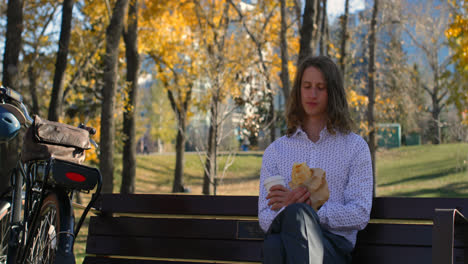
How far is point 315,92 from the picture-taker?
320 centimetres

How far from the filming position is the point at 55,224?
3.10 metres

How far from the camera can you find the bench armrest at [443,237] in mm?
2236

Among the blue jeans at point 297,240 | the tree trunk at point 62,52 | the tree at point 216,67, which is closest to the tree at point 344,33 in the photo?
the tree at point 216,67

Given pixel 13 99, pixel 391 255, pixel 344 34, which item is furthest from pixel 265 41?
pixel 391 255

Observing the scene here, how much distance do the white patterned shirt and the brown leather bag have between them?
1.17m

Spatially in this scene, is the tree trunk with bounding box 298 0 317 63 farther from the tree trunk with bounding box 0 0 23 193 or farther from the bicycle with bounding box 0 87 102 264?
the bicycle with bounding box 0 87 102 264

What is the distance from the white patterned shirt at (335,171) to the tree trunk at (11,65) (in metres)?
7.10

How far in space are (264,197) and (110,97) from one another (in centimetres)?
808

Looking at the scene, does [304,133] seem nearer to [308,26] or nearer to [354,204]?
[354,204]

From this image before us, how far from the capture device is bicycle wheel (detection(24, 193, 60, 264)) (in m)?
3.07

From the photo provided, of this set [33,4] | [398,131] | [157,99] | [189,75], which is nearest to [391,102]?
[189,75]

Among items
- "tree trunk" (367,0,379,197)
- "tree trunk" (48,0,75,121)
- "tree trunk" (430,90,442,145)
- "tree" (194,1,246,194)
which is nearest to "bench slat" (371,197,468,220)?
"tree trunk" (48,0,75,121)

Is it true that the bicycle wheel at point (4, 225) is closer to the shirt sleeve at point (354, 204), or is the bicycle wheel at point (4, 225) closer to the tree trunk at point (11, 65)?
the shirt sleeve at point (354, 204)

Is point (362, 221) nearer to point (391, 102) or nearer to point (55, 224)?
point (55, 224)
